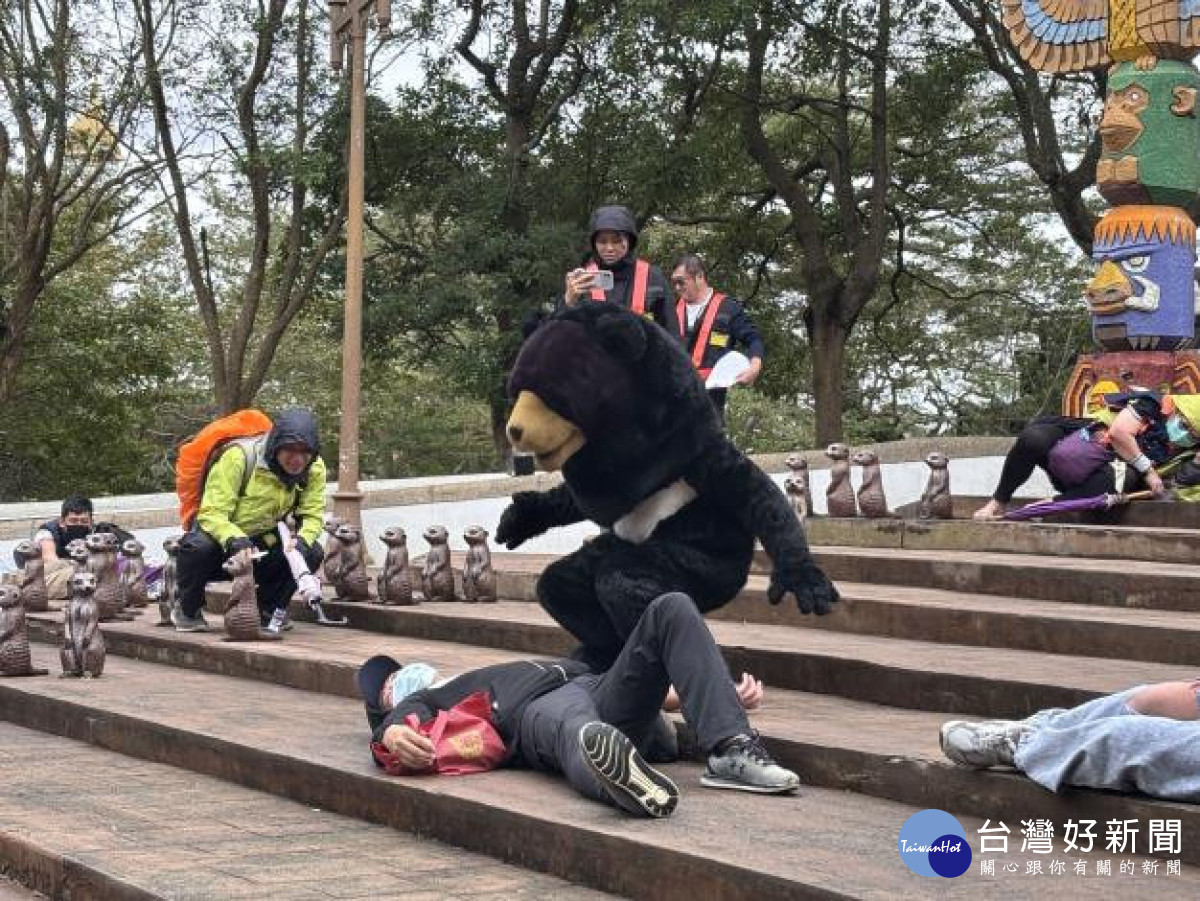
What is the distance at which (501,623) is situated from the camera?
351 inches

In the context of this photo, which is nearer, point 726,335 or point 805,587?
point 805,587

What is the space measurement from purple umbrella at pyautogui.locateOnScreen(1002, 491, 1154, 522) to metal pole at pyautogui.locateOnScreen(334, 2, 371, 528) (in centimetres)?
449

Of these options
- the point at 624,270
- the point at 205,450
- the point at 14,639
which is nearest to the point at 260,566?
the point at 205,450

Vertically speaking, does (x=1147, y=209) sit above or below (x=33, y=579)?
above

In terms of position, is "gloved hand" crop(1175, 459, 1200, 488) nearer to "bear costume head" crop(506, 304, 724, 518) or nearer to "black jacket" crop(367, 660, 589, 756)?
"bear costume head" crop(506, 304, 724, 518)

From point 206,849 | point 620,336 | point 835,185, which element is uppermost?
point 835,185

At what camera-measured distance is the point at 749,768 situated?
551 cm

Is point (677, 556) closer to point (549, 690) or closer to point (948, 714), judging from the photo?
point (549, 690)

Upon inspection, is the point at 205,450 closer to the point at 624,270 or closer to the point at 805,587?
the point at 624,270

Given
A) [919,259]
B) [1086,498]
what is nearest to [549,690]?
[1086,498]

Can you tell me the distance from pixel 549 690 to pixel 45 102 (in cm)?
1565

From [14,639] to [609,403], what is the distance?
13.7ft

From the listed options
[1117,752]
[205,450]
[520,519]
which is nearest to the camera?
[1117,752]

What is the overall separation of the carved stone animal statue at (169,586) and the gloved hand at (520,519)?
381 centimetres
